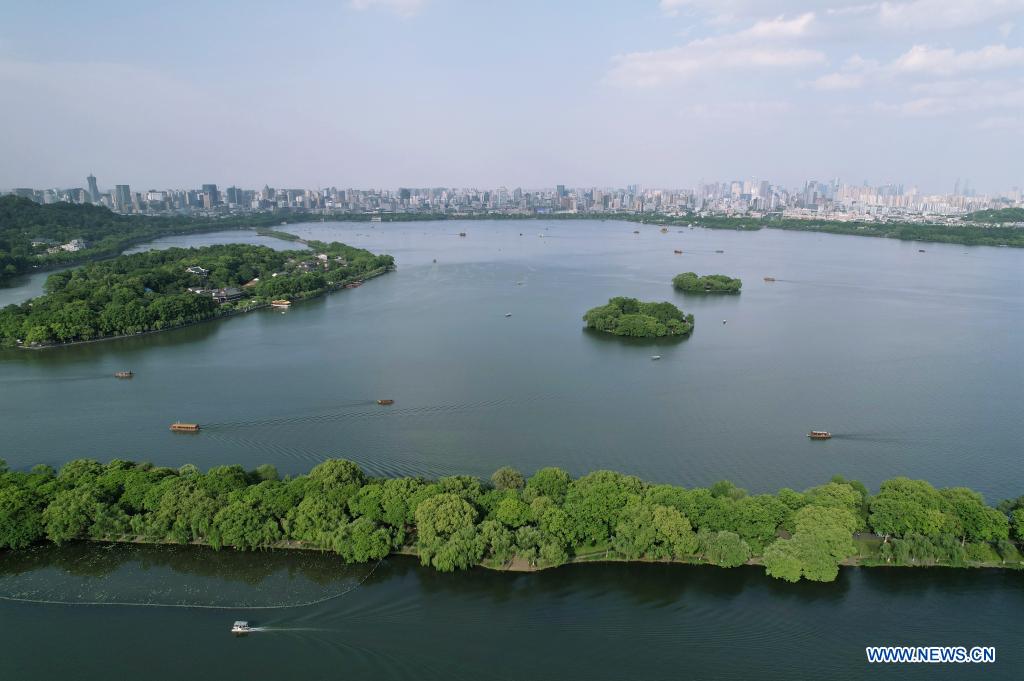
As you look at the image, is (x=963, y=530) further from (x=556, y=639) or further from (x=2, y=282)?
(x=2, y=282)

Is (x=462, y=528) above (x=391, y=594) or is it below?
above

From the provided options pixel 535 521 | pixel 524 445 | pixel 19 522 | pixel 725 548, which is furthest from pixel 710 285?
pixel 19 522

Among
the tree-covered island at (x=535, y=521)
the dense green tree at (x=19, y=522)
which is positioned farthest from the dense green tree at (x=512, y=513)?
the dense green tree at (x=19, y=522)

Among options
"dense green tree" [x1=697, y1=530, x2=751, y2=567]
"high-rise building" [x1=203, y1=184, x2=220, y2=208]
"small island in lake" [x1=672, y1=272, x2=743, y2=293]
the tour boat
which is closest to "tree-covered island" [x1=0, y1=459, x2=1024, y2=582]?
"dense green tree" [x1=697, y1=530, x2=751, y2=567]

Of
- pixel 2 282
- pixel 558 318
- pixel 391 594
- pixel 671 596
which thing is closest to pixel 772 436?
pixel 671 596

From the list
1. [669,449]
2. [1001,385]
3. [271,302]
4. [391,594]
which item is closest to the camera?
[391,594]

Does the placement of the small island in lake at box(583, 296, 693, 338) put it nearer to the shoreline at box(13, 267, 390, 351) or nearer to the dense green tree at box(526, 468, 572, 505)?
the dense green tree at box(526, 468, 572, 505)
